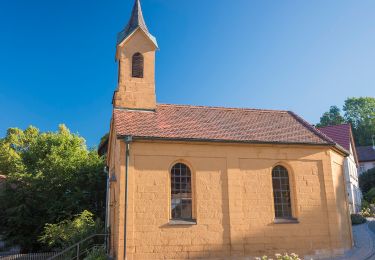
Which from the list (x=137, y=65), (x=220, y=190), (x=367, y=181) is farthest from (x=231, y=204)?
(x=367, y=181)

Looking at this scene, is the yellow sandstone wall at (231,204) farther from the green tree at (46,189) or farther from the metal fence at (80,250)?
the green tree at (46,189)

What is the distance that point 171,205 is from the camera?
16.8 m

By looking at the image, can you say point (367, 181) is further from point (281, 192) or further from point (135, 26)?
point (135, 26)

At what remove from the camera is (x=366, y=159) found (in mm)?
61594

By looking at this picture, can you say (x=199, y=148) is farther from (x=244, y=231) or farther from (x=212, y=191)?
(x=244, y=231)

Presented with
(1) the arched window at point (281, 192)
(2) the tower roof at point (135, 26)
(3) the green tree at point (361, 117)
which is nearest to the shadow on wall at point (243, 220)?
(1) the arched window at point (281, 192)

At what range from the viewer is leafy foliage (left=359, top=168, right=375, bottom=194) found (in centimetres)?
5184

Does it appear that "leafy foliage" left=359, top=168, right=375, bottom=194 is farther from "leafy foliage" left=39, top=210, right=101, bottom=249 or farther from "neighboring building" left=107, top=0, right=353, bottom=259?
"leafy foliage" left=39, top=210, right=101, bottom=249

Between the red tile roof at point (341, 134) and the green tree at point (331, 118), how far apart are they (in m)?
36.6

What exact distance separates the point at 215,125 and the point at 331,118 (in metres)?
66.2

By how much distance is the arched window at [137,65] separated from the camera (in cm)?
2117

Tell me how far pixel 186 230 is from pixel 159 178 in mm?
2643

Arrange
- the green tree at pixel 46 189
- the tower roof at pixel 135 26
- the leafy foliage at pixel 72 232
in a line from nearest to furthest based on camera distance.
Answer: the leafy foliage at pixel 72 232 → the tower roof at pixel 135 26 → the green tree at pixel 46 189

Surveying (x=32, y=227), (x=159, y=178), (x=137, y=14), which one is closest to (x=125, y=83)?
(x=137, y=14)
